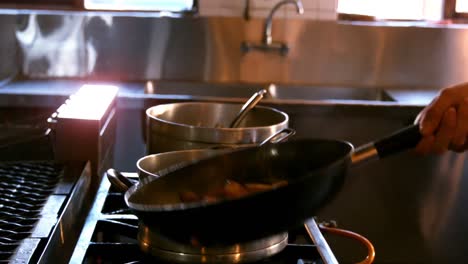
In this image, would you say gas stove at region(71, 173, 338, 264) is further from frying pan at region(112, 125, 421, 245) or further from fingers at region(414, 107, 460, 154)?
fingers at region(414, 107, 460, 154)

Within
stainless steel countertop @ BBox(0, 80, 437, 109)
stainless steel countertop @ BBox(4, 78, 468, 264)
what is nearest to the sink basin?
stainless steel countertop @ BBox(0, 80, 437, 109)

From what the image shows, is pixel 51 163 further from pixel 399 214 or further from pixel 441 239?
pixel 441 239

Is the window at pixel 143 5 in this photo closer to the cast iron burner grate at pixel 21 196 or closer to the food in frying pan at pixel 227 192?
the cast iron burner grate at pixel 21 196

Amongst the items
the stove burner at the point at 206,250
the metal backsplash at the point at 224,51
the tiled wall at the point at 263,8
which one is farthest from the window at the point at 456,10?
the stove burner at the point at 206,250

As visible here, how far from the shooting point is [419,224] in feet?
7.71

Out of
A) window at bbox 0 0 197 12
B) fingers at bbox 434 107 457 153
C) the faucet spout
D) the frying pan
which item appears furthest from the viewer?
window at bbox 0 0 197 12

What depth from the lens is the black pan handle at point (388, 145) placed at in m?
0.93

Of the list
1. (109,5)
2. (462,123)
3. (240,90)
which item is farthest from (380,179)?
(109,5)

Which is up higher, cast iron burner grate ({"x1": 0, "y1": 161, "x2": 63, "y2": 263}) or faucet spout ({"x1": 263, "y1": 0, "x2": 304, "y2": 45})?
faucet spout ({"x1": 263, "y1": 0, "x2": 304, "y2": 45})

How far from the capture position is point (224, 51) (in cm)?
266

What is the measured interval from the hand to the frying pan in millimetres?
92

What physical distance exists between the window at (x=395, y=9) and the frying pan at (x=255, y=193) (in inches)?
73.2

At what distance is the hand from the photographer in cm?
112

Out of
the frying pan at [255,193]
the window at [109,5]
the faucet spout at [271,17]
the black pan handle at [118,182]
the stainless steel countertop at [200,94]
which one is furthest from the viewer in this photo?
the window at [109,5]
